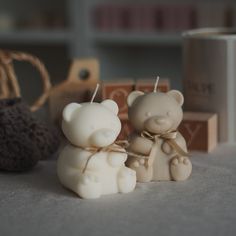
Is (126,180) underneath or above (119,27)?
underneath

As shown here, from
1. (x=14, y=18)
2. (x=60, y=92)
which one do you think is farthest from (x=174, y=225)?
(x=14, y=18)

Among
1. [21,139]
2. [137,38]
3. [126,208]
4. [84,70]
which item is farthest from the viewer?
[137,38]

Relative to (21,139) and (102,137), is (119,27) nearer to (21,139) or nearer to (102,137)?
(21,139)

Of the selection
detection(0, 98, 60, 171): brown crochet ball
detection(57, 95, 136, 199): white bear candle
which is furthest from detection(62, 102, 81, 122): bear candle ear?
detection(0, 98, 60, 171): brown crochet ball

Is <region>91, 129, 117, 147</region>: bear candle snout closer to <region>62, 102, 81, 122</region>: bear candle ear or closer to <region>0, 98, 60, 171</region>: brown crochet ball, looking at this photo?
<region>62, 102, 81, 122</region>: bear candle ear

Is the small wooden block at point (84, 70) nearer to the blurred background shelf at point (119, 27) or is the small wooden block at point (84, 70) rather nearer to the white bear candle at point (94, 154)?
the white bear candle at point (94, 154)

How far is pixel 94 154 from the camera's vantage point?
64cm

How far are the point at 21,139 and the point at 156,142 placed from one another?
0.57 feet

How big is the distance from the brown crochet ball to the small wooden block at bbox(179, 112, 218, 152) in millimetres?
188

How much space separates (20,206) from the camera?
0.63m

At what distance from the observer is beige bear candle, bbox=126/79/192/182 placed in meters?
0.68

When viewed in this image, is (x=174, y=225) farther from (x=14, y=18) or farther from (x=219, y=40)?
(x=14, y=18)

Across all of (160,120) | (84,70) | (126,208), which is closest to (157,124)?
(160,120)

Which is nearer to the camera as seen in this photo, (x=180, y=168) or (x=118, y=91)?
(x=180, y=168)
